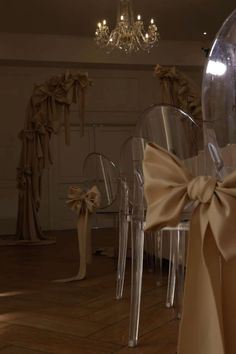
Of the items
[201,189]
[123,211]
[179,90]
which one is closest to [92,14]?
→ [179,90]

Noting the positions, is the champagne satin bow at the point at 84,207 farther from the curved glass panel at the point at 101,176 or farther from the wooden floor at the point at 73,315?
the curved glass panel at the point at 101,176

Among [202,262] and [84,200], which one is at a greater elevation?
[84,200]

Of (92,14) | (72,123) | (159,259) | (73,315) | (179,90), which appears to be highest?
(92,14)

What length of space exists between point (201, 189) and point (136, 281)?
2.80 ft

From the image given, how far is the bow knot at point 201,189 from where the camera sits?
872 mm

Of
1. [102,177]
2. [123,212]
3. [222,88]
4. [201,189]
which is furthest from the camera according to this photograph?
[102,177]

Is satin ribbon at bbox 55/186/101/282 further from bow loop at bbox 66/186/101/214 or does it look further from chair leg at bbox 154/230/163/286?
chair leg at bbox 154/230/163/286

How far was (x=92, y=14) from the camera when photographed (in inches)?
226

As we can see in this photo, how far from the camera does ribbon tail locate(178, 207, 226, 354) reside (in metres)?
0.88

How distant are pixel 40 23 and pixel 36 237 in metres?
2.50

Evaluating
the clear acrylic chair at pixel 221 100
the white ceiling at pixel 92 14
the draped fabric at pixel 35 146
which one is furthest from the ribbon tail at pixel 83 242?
the white ceiling at pixel 92 14

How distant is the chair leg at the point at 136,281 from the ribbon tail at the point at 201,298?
74 centimetres

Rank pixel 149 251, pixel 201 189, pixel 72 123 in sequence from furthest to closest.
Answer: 1. pixel 72 123
2. pixel 149 251
3. pixel 201 189

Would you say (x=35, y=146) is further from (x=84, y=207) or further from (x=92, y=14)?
(x=84, y=207)
